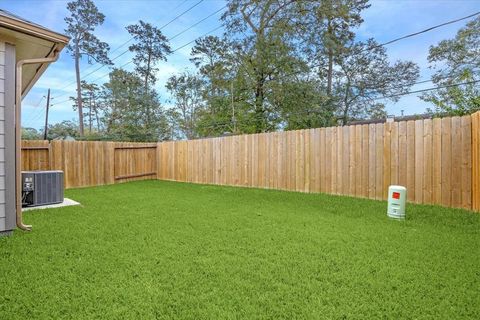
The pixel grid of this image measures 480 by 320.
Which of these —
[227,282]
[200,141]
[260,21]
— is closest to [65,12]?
[260,21]

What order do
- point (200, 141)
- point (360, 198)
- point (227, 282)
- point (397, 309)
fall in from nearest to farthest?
point (397, 309)
point (227, 282)
point (360, 198)
point (200, 141)

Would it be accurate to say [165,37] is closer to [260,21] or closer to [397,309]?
[260,21]

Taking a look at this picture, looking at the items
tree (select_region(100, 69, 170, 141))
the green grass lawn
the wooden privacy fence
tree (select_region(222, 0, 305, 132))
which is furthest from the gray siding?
tree (select_region(100, 69, 170, 141))

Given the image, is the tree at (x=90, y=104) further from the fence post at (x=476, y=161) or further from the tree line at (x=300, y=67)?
the fence post at (x=476, y=161)

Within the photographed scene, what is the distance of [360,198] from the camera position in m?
5.32

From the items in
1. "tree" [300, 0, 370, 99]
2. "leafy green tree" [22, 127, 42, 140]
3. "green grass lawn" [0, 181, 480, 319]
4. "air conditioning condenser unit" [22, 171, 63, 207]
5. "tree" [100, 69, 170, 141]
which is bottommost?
"green grass lawn" [0, 181, 480, 319]

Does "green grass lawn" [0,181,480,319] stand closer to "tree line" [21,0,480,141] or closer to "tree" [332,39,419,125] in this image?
"tree line" [21,0,480,141]

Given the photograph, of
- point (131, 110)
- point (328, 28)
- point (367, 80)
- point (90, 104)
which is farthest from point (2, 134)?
point (90, 104)

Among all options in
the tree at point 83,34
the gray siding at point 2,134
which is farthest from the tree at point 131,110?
the gray siding at point 2,134

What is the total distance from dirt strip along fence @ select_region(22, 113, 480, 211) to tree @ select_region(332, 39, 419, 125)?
17.1 ft

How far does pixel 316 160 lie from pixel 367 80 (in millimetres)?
7100

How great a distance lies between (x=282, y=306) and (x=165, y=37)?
16.1m

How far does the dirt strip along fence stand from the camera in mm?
4211

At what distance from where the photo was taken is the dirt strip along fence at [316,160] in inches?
166
